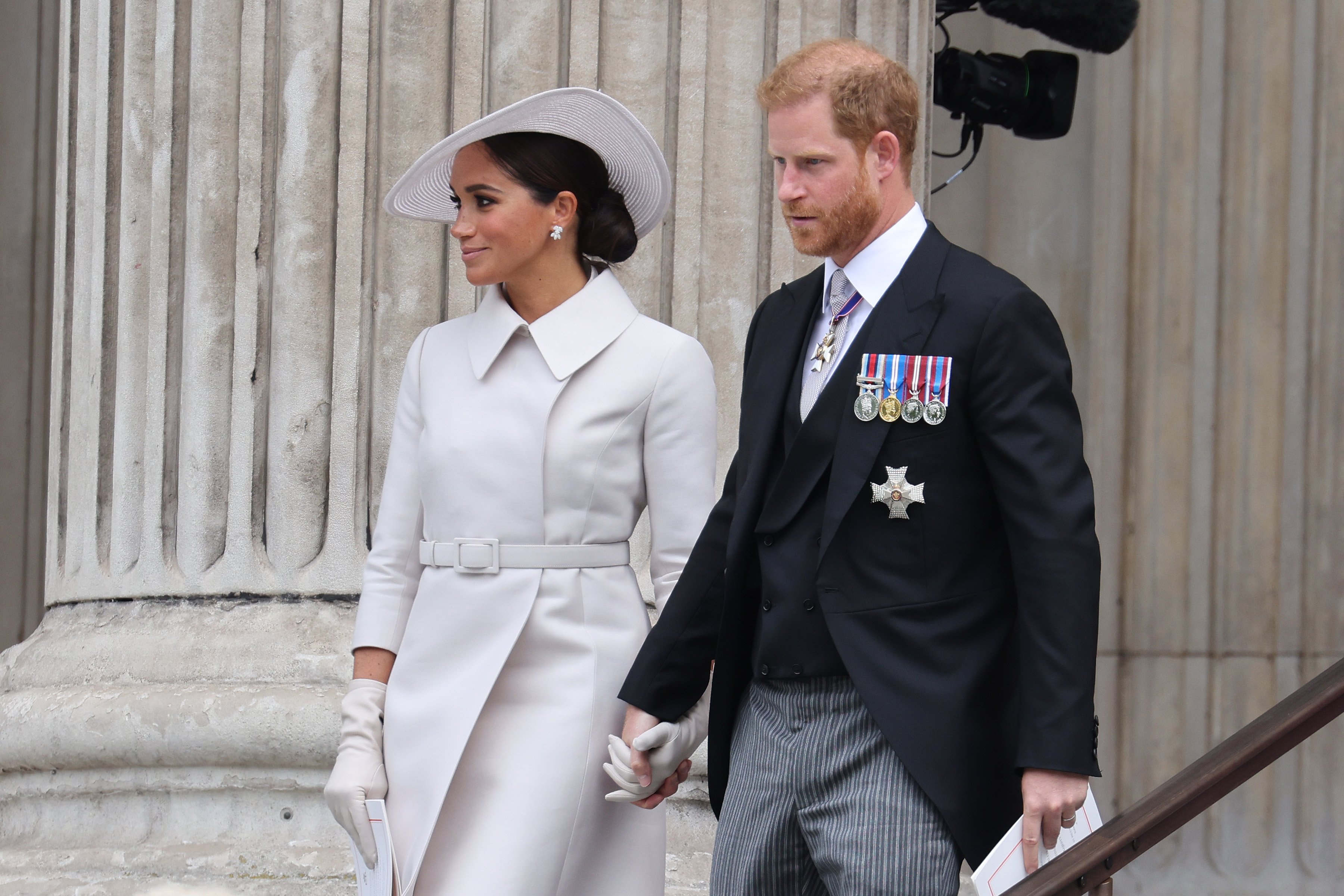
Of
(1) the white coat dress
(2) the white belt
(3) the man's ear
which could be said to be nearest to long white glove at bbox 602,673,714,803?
(1) the white coat dress

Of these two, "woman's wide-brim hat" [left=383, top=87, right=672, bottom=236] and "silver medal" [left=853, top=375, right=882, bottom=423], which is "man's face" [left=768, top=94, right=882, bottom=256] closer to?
"silver medal" [left=853, top=375, right=882, bottom=423]

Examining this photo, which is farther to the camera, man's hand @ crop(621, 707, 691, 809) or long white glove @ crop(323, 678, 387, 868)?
long white glove @ crop(323, 678, 387, 868)

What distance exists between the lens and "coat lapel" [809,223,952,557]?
205 centimetres

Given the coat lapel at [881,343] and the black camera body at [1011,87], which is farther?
the black camera body at [1011,87]

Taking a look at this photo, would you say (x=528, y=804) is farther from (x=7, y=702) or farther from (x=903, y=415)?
(x=7, y=702)

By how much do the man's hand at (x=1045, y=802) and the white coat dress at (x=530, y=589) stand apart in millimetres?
747

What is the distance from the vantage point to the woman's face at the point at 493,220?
2.57 m

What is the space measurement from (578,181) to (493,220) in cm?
19

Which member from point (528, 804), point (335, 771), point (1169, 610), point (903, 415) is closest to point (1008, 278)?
point (903, 415)

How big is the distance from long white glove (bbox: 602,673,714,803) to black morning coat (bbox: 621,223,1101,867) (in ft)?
0.55

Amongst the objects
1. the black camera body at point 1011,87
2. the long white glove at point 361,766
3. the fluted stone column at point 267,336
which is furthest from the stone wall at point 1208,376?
the long white glove at point 361,766

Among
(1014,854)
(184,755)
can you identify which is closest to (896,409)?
(1014,854)

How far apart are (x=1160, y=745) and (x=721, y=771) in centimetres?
398

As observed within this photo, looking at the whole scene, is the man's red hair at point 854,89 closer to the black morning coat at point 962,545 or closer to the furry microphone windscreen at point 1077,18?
the black morning coat at point 962,545
